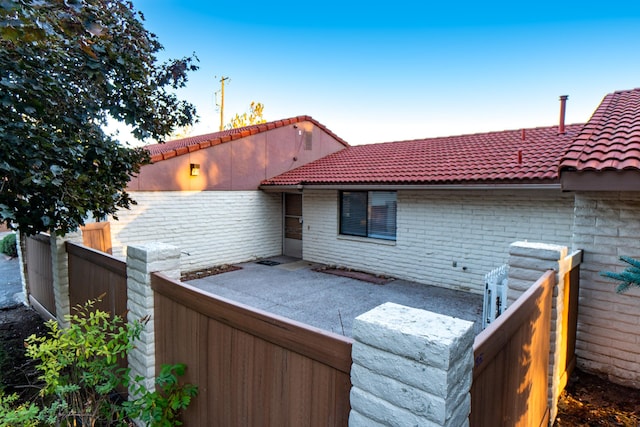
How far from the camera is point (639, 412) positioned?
11.1 feet

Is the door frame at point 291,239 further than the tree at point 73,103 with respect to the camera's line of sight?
Yes

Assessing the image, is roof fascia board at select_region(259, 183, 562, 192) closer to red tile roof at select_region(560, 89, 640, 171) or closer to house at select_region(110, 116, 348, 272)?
house at select_region(110, 116, 348, 272)

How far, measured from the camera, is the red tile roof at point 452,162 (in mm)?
7613

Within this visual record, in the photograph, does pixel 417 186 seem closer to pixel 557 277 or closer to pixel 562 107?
pixel 562 107

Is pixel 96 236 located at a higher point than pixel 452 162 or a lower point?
lower

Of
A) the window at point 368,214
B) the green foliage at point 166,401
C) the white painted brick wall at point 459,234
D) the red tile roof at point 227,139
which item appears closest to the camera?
the green foliage at point 166,401

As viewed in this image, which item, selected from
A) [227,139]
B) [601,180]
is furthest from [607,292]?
[227,139]

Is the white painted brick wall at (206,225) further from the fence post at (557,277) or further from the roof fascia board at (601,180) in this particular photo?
the roof fascia board at (601,180)

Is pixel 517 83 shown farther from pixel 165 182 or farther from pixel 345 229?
pixel 165 182

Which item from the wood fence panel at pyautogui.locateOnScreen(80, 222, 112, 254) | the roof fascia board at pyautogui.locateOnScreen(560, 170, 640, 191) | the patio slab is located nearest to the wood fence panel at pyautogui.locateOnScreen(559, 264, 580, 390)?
the roof fascia board at pyautogui.locateOnScreen(560, 170, 640, 191)

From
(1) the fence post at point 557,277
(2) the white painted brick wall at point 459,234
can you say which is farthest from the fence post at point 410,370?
(2) the white painted brick wall at point 459,234

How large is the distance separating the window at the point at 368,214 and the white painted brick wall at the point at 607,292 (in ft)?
18.4

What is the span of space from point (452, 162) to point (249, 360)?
27.6 ft

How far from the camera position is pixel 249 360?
2.24m
